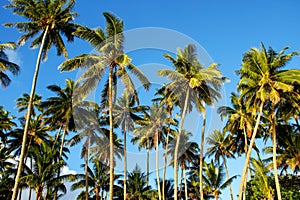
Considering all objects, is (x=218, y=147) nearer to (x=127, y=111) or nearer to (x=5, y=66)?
(x=127, y=111)

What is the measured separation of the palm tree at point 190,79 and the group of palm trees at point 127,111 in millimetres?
86

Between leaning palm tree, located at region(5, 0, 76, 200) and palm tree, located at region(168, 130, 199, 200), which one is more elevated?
leaning palm tree, located at region(5, 0, 76, 200)

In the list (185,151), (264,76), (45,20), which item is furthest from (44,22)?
(185,151)

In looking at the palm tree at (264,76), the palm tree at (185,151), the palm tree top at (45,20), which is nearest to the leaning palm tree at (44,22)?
the palm tree top at (45,20)

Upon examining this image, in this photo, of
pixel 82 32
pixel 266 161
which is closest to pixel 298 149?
pixel 266 161

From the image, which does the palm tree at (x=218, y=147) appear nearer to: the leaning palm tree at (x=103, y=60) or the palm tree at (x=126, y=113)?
the palm tree at (x=126, y=113)

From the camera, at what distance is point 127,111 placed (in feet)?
110

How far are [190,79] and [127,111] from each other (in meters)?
10.6

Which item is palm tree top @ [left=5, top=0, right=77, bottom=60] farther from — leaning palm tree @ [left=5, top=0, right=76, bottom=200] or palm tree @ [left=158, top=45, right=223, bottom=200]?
palm tree @ [left=158, top=45, right=223, bottom=200]

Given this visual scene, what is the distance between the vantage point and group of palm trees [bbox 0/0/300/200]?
21000 mm

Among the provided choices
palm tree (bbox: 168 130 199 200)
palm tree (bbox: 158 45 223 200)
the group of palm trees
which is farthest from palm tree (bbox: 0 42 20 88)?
palm tree (bbox: 168 130 199 200)

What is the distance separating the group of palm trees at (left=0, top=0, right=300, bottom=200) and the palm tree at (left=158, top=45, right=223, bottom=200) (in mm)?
86

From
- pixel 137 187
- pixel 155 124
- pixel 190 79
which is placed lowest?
pixel 137 187

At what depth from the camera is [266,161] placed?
37.8 m
